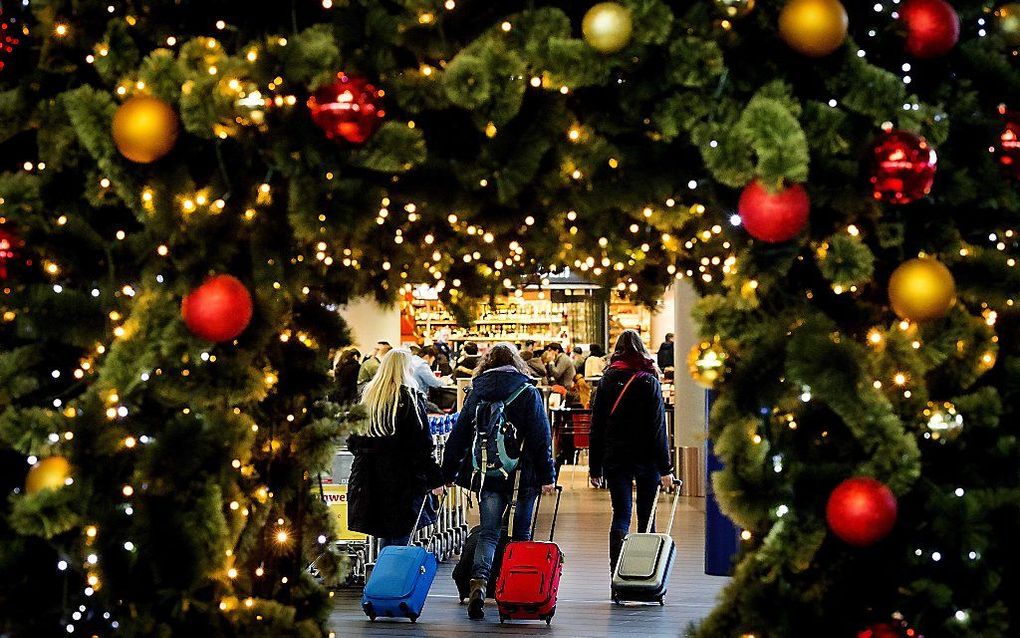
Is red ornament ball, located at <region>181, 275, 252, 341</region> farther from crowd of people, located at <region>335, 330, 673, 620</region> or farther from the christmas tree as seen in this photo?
crowd of people, located at <region>335, 330, 673, 620</region>

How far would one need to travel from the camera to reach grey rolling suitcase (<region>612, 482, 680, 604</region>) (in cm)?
858

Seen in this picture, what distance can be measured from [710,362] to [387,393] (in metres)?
4.89

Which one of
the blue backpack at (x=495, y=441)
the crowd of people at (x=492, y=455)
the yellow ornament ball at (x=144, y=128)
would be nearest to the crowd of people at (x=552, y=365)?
the crowd of people at (x=492, y=455)

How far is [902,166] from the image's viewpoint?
143 inches

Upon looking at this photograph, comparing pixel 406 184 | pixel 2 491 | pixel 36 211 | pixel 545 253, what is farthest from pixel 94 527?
pixel 545 253

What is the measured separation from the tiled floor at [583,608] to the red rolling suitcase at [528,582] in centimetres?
10

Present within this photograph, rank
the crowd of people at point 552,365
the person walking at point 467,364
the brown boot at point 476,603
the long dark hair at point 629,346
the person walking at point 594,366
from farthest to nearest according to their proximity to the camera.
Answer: the person walking at point 594,366 < the crowd of people at point 552,365 < the person walking at point 467,364 < the long dark hair at point 629,346 < the brown boot at point 476,603

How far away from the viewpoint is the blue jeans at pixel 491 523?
8445mm

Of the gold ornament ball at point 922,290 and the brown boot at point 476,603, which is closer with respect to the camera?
the gold ornament ball at point 922,290

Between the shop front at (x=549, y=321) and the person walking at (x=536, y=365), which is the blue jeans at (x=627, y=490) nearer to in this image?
the person walking at (x=536, y=365)

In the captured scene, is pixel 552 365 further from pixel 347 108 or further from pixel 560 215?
pixel 347 108

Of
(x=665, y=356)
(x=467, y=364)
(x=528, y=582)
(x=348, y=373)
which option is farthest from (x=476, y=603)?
(x=665, y=356)

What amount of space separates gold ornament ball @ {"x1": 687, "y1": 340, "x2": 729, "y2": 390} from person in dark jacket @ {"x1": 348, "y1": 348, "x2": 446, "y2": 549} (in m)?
4.85

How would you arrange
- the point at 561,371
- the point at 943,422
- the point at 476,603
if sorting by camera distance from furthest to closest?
the point at 561,371 < the point at 476,603 < the point at 943,422
